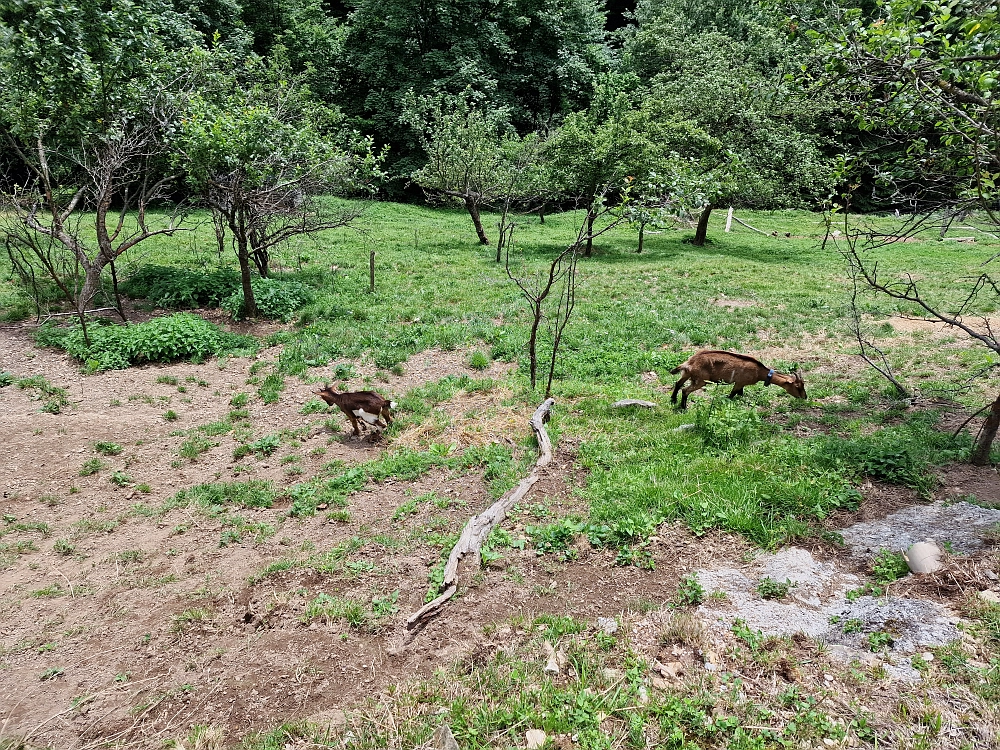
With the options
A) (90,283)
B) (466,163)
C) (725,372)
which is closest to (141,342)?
(90,283)

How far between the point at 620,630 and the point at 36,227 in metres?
13.1

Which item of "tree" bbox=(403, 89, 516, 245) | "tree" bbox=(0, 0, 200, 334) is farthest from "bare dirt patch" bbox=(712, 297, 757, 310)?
"tree" bbox=(0, 0, 200, 334)

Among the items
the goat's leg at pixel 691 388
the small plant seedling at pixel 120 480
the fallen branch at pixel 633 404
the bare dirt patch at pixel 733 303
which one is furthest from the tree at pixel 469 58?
the small plant seedling at pixel 120 480

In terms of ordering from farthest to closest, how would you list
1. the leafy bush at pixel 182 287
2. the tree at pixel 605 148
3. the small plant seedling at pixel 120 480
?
the tree at pixel 605 148 → the leafy bush at pixel 182 287 → the small plant seedling at pixel 120 480

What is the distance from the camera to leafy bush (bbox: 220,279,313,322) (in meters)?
13.2

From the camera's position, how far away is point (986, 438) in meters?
5.80

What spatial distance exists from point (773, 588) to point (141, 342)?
11119mm

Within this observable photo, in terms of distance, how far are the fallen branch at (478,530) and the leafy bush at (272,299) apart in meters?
8.43

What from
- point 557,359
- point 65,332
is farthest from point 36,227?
point 557,359

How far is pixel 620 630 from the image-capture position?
4.14m

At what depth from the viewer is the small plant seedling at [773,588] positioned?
434 centimetres

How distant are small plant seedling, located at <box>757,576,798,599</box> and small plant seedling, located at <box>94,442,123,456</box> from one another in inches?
318

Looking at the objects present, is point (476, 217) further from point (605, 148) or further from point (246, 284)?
point (246, 284)

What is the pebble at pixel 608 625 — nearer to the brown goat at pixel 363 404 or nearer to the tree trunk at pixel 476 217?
the brown goat at pixel 363 404
